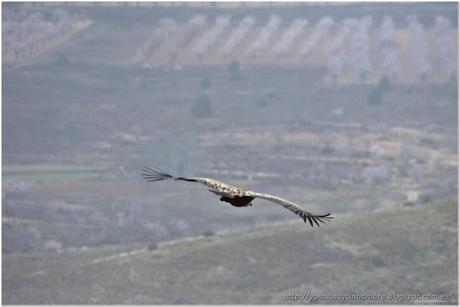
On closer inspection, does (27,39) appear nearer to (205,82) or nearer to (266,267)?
(205,82)

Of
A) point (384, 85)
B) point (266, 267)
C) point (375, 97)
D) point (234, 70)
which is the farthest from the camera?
point (234, 70)

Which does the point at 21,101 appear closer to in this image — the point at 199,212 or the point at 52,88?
the point at 52,88

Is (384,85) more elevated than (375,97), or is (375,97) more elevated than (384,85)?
(384,85)

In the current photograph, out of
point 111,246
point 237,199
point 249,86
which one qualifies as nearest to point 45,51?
point 249,86

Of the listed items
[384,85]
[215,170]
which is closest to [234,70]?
[384,85]

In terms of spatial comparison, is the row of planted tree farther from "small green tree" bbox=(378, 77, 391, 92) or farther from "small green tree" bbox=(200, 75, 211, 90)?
"small green tree" bbox=(378, 77, 391, 92)

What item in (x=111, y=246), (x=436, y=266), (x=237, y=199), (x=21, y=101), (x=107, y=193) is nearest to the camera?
(x=237, y=199)

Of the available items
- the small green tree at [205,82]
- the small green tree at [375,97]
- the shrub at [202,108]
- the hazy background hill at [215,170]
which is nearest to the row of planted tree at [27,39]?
the hazy background hill at [215,170]

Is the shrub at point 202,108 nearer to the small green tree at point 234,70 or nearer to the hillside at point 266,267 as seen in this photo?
the small green tree at point 234,70
